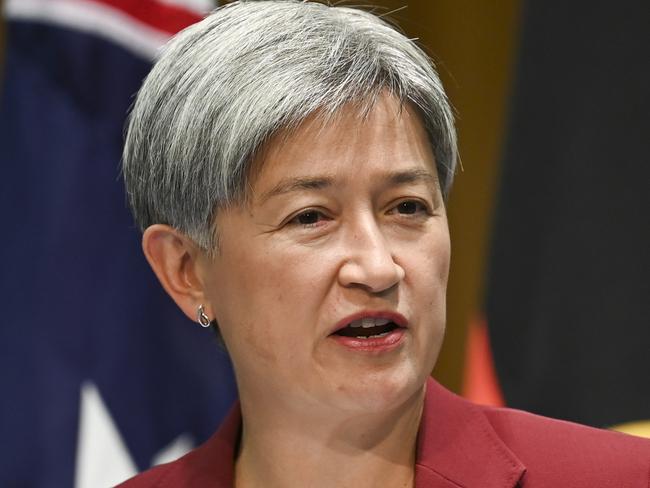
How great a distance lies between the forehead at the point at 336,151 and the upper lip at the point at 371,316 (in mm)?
210

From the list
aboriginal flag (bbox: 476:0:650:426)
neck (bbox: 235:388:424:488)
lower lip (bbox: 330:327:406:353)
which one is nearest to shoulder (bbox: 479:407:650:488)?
neck (bbox: 235:388:424:488)

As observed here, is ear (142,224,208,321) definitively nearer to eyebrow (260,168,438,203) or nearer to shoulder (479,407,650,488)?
eyebrow (260,168,438,203)

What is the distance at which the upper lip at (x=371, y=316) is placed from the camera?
1.73 m

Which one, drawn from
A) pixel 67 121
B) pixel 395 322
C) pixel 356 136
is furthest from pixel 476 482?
pixel 67 121

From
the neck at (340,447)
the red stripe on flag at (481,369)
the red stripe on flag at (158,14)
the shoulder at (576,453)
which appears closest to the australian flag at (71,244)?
the red stripe on flag at (158,14)

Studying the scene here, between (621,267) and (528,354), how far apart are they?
1.16ft

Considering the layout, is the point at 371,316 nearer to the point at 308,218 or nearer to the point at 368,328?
the point at 368,328

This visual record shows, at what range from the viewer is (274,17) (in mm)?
1880

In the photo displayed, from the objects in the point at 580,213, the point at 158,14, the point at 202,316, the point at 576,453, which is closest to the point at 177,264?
the point at 202,316

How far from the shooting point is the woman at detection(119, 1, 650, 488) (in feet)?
5.75

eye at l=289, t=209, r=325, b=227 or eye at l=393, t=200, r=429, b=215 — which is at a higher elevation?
eye at l=393, t=200, r=429, b=215

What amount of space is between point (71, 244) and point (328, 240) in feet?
4.38

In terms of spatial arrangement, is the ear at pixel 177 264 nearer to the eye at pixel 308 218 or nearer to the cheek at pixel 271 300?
the cheek at pixel 271 300

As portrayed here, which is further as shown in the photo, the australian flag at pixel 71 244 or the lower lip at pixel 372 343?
the australian flag at pixel 71 244
